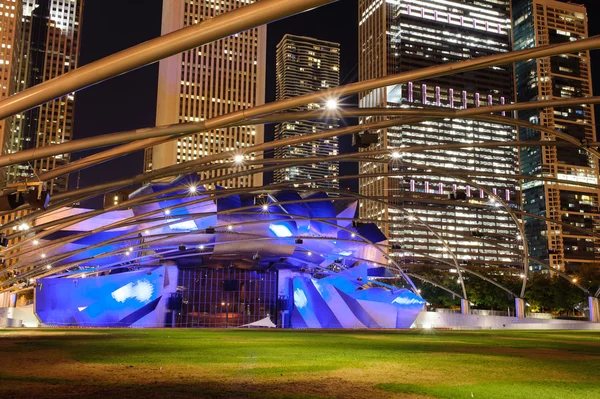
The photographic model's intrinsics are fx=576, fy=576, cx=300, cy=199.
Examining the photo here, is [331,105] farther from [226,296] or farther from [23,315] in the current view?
[226,296]

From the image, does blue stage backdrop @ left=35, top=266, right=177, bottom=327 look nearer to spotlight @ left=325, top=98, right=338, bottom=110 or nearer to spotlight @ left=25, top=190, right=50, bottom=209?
spotlight @ left=25, top=190, right=50, bottom=209

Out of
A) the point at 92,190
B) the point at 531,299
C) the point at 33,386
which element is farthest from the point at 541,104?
the point at 531,299

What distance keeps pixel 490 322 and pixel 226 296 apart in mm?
30561

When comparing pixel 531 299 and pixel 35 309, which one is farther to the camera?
pixel 531 299

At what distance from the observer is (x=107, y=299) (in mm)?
61281

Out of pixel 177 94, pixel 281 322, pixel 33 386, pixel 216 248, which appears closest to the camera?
pixel 33 386

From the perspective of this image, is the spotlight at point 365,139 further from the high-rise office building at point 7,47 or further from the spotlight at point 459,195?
the high-rise office building at point 7,47

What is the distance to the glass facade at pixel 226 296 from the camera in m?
68.3

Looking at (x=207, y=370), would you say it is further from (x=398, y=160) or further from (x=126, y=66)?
(x=398, y=160)

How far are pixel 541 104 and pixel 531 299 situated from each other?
85.6 metres

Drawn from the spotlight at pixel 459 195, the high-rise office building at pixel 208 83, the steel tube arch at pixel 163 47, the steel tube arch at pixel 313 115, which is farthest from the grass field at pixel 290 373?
the high-rise office building at pixel 208 83

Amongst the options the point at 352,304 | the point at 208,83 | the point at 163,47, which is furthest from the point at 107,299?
the point at 208,83

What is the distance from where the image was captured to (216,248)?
56.8 meters

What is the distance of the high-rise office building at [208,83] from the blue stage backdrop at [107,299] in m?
88.5
